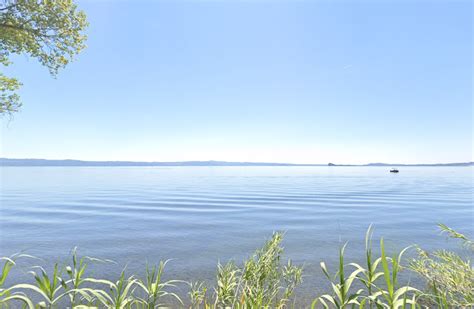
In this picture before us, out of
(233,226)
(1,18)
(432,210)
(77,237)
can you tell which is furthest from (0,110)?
(432,210)

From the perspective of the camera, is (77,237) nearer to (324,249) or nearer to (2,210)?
(324,249)

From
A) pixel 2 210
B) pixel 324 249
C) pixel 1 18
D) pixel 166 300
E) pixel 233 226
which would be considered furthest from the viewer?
pixel 2 210

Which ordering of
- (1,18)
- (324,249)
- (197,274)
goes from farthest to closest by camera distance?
(324,249) < (197,274) < (1,18)

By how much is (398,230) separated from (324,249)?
9782mm

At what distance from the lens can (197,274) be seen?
1294 cm

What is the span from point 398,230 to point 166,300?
67.4ft

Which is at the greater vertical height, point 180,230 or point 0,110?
point 0,110

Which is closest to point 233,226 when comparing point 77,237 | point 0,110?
point 77,237

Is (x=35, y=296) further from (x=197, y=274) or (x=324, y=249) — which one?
(x=324, y=249)

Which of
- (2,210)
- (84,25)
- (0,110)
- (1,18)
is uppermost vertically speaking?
(84,25)

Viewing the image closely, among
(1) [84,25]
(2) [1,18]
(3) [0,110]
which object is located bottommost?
(3) [0,110]

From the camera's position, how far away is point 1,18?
39.8 ft

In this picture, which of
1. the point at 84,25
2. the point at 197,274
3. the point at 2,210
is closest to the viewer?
the point at 197,274

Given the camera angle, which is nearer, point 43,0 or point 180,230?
point 43,0
